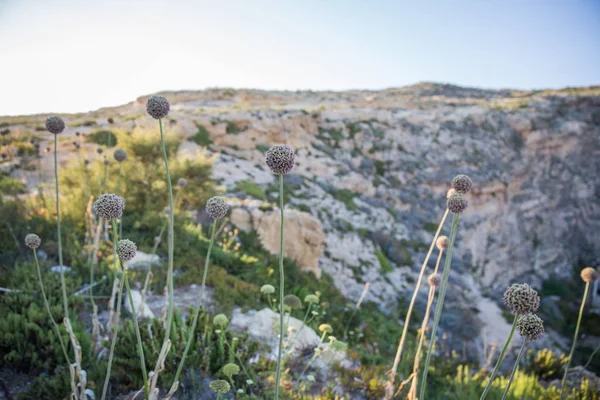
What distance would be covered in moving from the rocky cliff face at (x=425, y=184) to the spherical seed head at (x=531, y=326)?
6.60 m

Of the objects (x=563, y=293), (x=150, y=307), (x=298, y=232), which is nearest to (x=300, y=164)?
(x=298, y=232)

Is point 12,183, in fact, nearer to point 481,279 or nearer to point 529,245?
point 481,279

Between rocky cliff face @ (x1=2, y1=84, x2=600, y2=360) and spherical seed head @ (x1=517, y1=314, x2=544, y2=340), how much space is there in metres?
6.60

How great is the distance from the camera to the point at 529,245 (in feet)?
62.0

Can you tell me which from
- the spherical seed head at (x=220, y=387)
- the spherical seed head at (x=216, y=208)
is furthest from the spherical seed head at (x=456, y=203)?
the spherical seed head at (x=220, y=387)

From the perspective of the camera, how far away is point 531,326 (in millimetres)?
1653

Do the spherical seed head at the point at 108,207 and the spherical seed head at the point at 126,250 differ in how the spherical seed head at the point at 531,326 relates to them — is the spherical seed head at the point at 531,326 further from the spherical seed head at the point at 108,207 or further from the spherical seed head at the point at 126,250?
the spherical seed head at the point at 108,207

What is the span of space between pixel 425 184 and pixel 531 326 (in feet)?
54.5

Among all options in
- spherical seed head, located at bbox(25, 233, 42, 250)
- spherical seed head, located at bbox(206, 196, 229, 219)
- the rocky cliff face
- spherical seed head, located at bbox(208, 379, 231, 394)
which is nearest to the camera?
spherical seed head, located at bbox(206, 196, 229, 219)

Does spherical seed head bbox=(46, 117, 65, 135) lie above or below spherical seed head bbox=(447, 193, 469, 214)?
above

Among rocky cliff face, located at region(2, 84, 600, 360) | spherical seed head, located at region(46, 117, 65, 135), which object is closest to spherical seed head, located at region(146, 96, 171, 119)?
spherical seed head, located at region(46, 117, 65, 135)

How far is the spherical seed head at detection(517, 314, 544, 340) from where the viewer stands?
164 cm

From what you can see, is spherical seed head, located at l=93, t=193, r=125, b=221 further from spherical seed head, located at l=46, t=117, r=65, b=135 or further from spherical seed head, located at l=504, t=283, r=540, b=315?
spherical seed head, located at l=504, t=283, r=540, b=315

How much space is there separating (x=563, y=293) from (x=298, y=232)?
1721 centimetres
